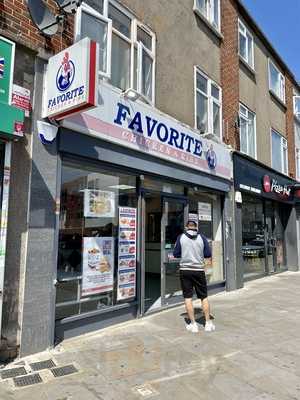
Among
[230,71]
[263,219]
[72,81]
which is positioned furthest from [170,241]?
[263,219]

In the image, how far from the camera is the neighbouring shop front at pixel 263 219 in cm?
1098

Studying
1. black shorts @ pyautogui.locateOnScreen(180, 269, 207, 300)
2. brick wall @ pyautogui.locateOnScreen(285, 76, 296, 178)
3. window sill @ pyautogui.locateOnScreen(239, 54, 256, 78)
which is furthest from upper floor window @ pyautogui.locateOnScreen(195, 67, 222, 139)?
brick wall @ pyautogui.locateOnScreen(285, 76, 296, 178)

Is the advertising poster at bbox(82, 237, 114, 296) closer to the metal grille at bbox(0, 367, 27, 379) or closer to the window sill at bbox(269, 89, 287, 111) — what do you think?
the metal grille at bbox(0, 367, 27, 379)

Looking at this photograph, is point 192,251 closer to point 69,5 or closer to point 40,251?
point 40,251

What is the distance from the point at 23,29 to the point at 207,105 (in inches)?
229

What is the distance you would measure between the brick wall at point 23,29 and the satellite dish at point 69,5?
147mm

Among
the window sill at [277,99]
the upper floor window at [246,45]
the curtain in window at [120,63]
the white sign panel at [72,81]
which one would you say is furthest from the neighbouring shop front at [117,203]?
the window sill at [277,99]

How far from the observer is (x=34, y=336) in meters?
4.79

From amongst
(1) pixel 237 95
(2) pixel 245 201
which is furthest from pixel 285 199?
(1) pixel 237 95

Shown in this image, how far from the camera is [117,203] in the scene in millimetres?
6609

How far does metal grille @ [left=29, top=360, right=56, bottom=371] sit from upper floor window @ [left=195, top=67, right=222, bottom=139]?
255 inches

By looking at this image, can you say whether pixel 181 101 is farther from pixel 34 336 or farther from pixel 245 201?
pixel 34 336

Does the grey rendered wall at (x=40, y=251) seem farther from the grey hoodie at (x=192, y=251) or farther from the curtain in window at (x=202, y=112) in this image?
the curtain in window at (x=202, y=112)

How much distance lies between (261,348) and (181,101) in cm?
560
